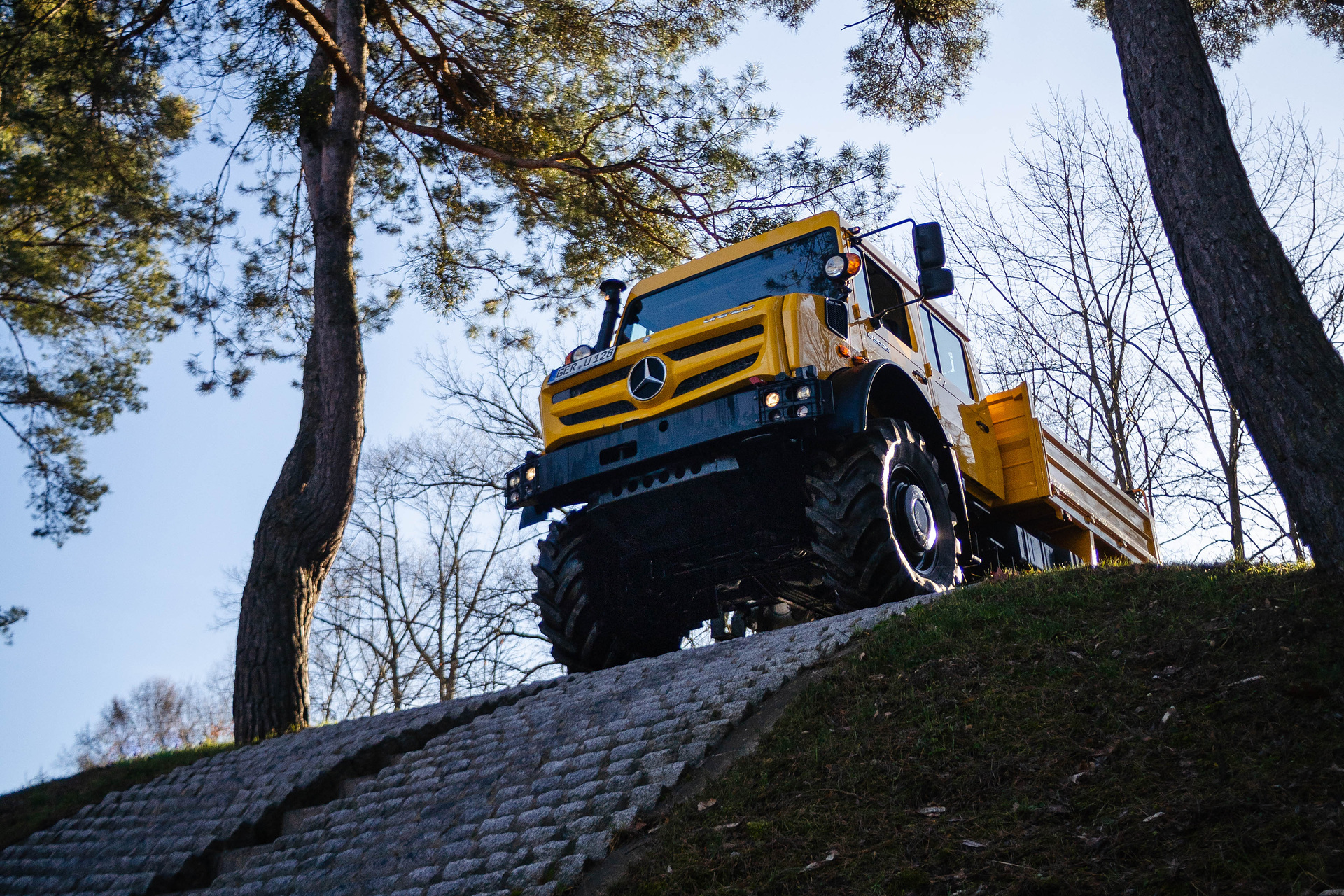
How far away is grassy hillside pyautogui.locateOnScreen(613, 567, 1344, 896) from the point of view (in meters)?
3.12

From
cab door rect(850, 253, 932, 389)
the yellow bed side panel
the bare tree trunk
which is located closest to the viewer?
cab door rect(850, 253, 932, 389)

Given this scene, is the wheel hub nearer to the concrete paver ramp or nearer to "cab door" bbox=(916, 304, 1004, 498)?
the concrete paver ramp

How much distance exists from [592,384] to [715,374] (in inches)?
38.4

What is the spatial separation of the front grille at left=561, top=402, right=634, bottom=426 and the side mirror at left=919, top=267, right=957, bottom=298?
6.67 ft

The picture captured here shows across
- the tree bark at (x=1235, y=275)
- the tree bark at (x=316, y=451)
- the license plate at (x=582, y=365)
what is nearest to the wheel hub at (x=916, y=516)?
the license plate at (x=582, y=365)

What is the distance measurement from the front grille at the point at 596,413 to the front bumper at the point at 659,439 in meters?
0.17

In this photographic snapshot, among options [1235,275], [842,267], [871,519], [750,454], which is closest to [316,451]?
[750,454]

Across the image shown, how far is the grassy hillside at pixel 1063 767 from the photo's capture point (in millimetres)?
3123

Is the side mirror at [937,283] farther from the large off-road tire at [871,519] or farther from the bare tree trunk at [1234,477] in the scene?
the bare tree trunk at [1234,477]

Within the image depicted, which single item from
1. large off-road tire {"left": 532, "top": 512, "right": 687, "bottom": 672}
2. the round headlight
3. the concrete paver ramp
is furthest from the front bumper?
the concrete paver ramp

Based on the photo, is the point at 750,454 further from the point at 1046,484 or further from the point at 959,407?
the point at 1046,484

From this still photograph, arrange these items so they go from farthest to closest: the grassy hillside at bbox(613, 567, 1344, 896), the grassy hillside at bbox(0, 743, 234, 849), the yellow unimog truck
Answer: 1. the grassy hillside at bbox(0, 743, 234, 849)
2. the yellow unimog truck
3. the grassy hillside at bbox(613, 567, 1344, 896)

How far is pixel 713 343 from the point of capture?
6867 millimetres

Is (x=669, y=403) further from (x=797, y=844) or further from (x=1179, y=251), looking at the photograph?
(x=797, y=844)
